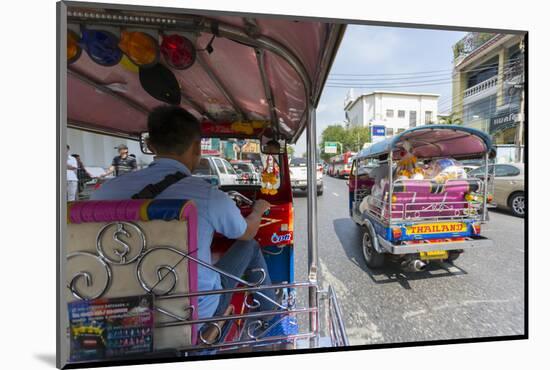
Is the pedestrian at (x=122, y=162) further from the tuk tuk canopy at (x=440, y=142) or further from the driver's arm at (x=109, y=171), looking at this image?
the tuk tuk canopy at (x=440, y=142)

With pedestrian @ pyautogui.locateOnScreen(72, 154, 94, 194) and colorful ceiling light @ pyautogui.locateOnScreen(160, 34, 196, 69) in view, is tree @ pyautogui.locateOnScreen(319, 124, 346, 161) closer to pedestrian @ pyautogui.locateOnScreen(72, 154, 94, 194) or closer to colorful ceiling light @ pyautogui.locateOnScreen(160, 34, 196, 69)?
pedestrian @ pyautogui.locateOnScreen(72, 154, 94, 194)

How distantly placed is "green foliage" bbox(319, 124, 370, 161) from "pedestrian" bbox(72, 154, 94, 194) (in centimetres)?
2037

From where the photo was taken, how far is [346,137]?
81.0 ft

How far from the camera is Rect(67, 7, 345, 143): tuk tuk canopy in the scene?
4.11 feet

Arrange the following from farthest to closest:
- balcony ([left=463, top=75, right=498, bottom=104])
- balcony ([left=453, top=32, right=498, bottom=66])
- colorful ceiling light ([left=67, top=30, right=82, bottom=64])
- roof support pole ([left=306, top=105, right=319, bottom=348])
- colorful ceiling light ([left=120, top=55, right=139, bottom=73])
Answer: balcony ([left=463, top=75, right=498, bottom=104])
roof support pole ([left=306, top=105, right=319, bottom=348])
balcony ([left=453, top=32, right=498, bottom=66])
colorful ceiling light ([left=120, top=55, right=139, bottom=73])
colorful ceiling light ([left=67, top=30, right=82, bottom=64])

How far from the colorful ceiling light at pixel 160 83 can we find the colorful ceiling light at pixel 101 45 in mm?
199

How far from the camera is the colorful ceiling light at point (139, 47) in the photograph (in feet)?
4.31

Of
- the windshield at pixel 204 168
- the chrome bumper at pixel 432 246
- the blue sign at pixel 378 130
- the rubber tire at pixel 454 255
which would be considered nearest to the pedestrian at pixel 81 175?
the windshield at pixel 204 168

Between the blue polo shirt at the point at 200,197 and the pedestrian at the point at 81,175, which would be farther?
the pedestrian at the point at 81,175

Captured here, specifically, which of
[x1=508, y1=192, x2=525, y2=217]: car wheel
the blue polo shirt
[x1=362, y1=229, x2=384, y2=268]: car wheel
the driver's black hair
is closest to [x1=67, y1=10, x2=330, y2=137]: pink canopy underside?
the driver's black hair

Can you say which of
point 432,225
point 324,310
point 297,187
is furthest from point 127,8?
point 297,187

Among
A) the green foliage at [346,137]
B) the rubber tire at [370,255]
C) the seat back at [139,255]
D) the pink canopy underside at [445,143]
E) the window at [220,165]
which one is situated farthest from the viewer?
the green foliage at [346,137]

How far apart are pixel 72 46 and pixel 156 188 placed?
0.94 m

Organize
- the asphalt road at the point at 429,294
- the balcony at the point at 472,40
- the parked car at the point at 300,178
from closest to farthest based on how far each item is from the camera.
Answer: the balcony at the point at 472,40, the asphalt road at the point at 429,294, the parked car at the point at 300,178
